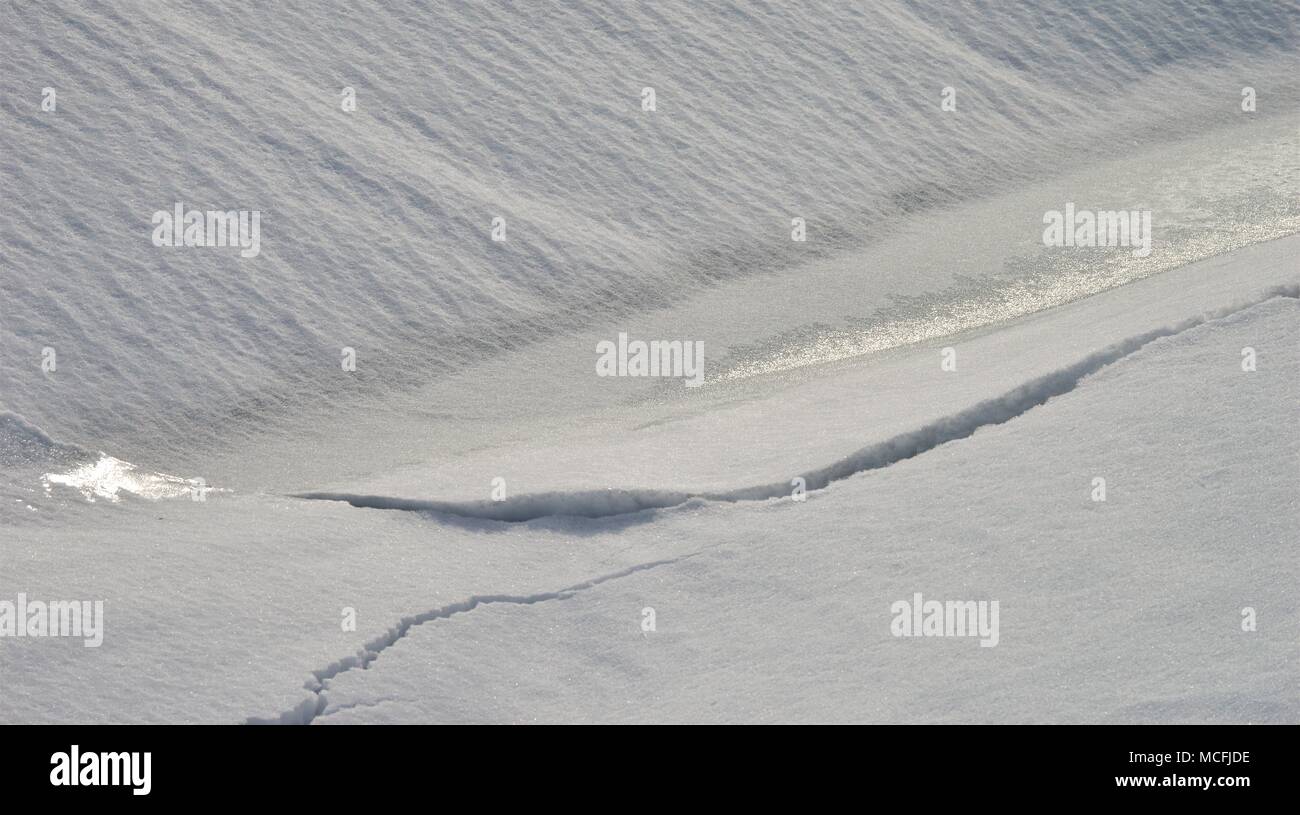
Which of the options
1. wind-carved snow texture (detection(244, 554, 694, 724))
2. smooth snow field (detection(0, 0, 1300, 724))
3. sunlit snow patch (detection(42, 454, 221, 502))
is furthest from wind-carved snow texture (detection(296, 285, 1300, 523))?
sunlit snow patch (detection(42, 454, 221, 502))

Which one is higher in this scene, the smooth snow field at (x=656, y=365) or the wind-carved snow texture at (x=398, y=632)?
the smooth snow field at (x=656, y=365)

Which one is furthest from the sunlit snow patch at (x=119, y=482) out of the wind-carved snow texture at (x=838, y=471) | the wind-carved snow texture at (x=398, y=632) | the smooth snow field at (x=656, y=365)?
the wind-carved snow texture at (x=398, y=632)

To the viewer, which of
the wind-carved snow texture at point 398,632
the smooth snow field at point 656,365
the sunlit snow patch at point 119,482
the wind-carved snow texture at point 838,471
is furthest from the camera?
the sunlit snow patch at point 119,482

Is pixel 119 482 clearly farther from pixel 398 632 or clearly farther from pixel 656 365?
pixel 656 365

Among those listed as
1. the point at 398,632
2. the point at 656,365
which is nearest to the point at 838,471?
the point at 398,632

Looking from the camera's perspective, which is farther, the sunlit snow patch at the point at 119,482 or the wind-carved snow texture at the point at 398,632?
the sunlit snow patch at the point at 119,482

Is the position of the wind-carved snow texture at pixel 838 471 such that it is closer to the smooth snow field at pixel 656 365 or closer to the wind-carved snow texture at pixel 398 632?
the smooth snow field at pixel 656 365
